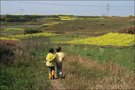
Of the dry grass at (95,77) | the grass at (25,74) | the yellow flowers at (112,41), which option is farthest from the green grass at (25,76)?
the yellow flowers at (112,41)

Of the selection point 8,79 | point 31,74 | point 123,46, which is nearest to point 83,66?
point 31,74

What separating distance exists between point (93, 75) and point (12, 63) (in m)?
4.93

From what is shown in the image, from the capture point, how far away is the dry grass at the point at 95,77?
265 inches

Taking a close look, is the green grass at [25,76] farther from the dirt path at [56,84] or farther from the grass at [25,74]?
the dirt path at [56,84]

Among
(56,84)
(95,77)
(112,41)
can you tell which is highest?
(112,41)

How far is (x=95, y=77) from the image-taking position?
783 centimetres

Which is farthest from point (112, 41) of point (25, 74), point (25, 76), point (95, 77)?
point (25, 76)

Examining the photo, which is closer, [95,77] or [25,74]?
[95,77]

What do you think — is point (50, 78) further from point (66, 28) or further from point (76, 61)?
point (66, 28)

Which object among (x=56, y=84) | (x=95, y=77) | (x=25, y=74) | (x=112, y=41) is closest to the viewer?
(x=56, y=84)

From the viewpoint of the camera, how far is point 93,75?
8.03 meters

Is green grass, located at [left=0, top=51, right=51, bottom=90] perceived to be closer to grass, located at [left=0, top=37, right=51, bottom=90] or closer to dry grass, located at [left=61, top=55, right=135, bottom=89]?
grass, located at [left=0, top=37, right=51, bottom=90]

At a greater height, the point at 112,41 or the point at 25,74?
the point at 112,41

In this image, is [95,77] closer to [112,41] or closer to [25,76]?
[25,76]
